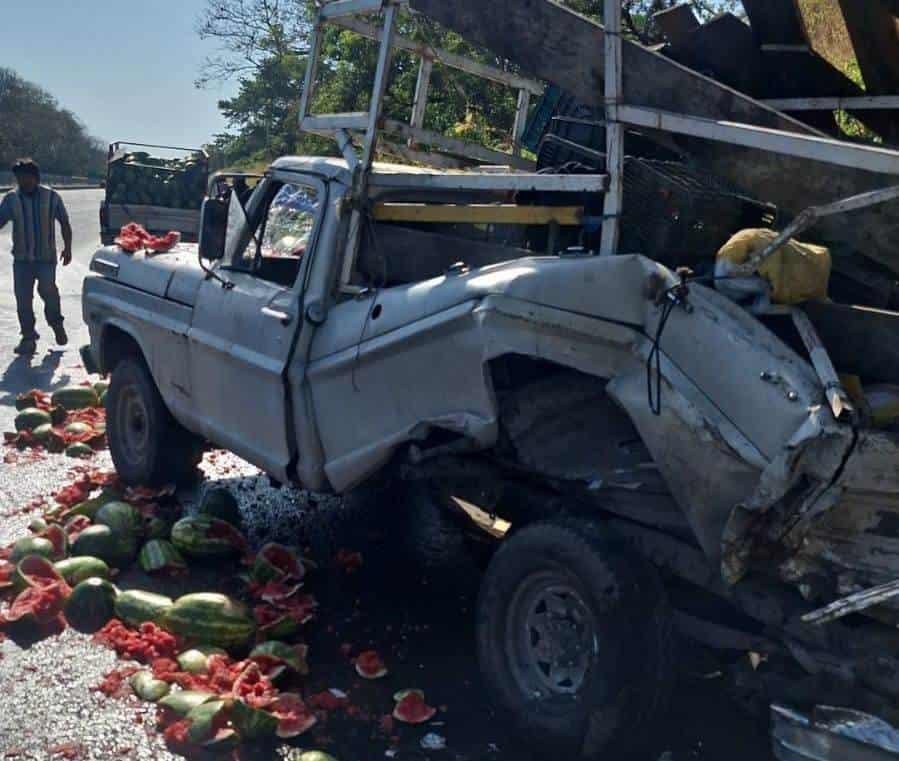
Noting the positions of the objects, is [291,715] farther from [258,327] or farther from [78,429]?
[78,429]

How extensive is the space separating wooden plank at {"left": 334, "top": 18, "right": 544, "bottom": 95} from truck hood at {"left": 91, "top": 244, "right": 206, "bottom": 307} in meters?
1.67

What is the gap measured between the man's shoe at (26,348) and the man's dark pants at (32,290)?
1.8 inches

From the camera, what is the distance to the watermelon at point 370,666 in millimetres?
4766

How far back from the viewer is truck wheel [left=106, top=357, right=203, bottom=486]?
270 inches

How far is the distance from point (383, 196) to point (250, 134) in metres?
37.2

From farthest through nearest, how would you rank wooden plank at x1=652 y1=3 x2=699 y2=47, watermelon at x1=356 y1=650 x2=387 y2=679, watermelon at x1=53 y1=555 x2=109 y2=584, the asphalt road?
wooden plank at x1=652 y1=3 x2=699 y2=47, watermelon at x1=53 y1=555 x2=109 y2=584, watermelon at x1=356 y1=650 x2=387 y2=679, the asphalt road

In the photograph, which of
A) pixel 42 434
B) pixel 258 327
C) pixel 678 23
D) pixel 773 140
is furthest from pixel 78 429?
pixel 773 140

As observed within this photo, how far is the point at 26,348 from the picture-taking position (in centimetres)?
1176

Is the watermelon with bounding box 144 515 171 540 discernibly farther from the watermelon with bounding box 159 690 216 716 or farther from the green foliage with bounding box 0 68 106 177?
the green foliage with bounding box 0 68 106 177

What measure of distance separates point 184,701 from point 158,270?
3.21 metres

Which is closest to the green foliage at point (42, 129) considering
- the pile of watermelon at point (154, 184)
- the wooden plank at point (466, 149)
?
the pile of watermelon at point (154, 184)

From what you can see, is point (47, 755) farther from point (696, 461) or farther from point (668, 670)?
point (696, 461)

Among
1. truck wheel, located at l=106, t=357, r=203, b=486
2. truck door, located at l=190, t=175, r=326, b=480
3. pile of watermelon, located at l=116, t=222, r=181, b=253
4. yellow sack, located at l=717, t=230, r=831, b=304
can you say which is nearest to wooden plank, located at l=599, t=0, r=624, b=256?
yellow sack, located at l=717, t=230, r=831, b=304

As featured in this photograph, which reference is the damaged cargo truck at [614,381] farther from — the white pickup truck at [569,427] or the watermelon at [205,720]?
the watermelon at [205,720]
